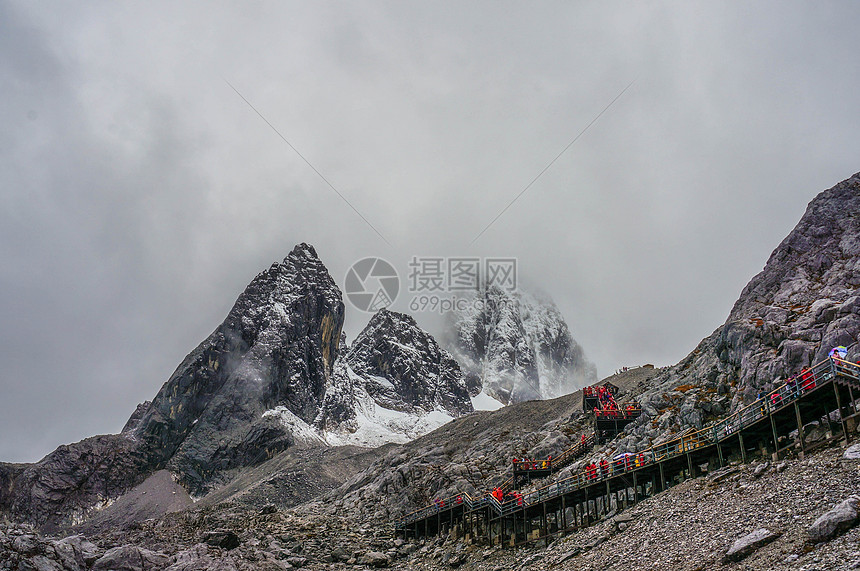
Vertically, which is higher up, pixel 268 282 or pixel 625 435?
pixel 268 282

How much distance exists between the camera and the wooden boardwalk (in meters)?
→ 27.3

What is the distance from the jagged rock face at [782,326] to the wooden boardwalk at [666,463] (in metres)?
3.50

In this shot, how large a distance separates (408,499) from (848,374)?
39.5 metres

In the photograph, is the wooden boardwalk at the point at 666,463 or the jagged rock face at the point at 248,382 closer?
the wooden boardwalk at the point at 666,463

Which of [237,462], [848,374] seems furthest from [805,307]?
[237,462]

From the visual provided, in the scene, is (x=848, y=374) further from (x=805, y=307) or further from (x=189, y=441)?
(x=189, y=441)

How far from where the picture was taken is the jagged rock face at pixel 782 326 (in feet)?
124

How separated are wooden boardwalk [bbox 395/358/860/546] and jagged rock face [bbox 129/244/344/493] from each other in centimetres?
10897

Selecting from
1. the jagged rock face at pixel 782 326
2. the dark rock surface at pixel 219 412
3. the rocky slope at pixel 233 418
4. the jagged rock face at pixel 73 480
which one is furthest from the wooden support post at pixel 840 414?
the jagged rock face at pixel 73 480

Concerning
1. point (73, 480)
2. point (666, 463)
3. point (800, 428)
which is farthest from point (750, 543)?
point (73, 480)

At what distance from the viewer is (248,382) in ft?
536

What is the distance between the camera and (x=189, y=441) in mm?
149375

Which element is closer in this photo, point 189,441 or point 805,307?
point 805,307

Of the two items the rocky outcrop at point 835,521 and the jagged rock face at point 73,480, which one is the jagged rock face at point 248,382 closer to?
the jagged rock face at point 73,480
